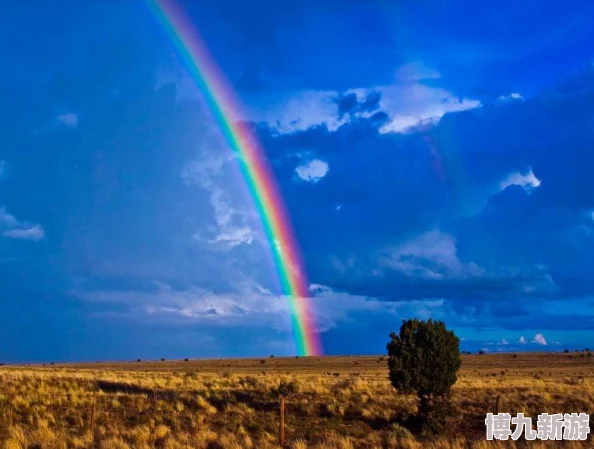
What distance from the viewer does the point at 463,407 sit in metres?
32.8

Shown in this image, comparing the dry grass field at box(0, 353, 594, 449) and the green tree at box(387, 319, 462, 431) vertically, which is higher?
the green tree at box(387, 319, 462, 431)

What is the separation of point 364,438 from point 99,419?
39.0 feet

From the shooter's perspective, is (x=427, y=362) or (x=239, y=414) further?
(x=239, y=414)

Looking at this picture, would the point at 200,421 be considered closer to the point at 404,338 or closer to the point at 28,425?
the point at 28,425

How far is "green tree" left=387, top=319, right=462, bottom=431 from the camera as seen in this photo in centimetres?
2962

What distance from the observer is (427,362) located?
2972cm

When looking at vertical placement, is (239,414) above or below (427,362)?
below

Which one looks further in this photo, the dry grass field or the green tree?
the green tree

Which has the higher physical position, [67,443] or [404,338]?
[404,338]

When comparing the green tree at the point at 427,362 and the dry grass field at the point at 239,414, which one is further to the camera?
the green tree at the point at 427,362

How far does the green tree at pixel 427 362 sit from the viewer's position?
29625 millimetres

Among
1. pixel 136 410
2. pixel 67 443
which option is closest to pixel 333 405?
pixel 136 410

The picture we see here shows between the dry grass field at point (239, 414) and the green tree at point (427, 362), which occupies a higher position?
the green tree at point (427, 362)

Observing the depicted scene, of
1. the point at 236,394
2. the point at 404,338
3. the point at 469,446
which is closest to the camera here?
the point at 469,446
